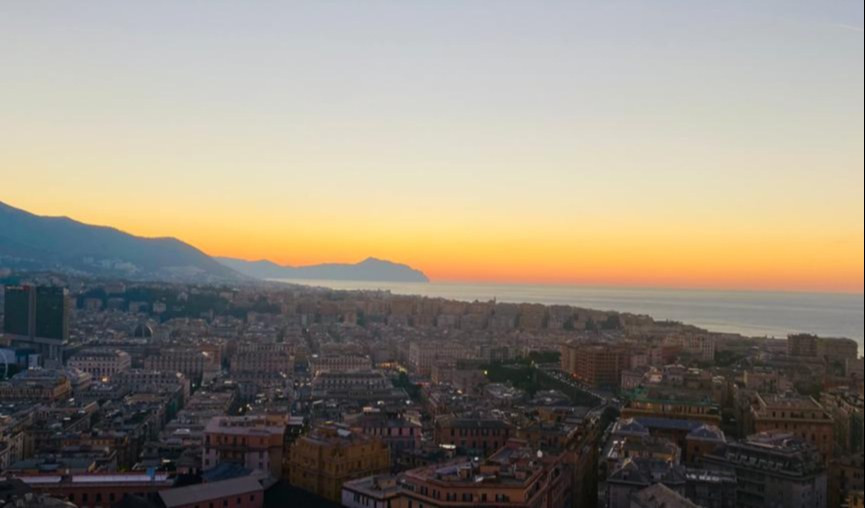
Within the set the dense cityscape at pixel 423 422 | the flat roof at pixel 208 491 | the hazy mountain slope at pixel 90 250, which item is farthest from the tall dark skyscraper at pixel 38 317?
the hazy mountain slope at pixel 90 250

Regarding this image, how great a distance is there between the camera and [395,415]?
46.9 ft

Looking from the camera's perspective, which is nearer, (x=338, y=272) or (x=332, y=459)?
(x=332, y=459)

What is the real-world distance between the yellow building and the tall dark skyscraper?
2206 centimetres

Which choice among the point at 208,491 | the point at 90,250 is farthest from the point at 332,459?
the point at 90,250

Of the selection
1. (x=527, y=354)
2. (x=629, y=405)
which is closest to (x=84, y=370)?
(x=527, y=354)

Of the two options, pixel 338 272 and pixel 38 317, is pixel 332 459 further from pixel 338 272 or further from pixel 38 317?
pixel 338 272

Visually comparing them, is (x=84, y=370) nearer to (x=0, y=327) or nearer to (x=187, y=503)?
(x=0, y=327)

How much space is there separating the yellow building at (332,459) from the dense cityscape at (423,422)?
0.03 m

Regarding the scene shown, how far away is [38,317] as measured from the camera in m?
31.4

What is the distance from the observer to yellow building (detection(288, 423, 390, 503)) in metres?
11.3

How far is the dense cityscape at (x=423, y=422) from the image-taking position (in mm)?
10359

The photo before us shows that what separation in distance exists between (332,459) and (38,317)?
23917 millimetres

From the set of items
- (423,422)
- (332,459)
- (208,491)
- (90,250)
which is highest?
(90,250)

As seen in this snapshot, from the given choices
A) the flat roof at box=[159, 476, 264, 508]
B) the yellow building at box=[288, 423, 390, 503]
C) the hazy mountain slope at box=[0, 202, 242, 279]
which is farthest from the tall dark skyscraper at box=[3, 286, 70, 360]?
the hazy mountain slope at box=[0, 202, 242, 279]
